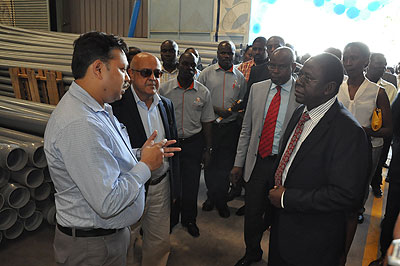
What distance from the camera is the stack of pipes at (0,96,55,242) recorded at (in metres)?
2.99

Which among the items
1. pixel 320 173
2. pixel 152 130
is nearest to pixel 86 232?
pixel 152 130

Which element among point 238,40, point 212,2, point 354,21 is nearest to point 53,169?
point 354,21

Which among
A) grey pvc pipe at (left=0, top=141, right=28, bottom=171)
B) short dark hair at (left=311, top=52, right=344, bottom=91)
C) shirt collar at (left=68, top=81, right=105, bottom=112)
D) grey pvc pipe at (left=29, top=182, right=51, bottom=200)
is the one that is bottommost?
grey pvc pipe at (left=29, top=182, right=51, bottom=200)

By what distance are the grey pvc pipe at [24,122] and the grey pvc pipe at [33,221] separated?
96 cm

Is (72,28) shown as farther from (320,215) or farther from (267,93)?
(320,215)

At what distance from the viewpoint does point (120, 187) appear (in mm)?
1400

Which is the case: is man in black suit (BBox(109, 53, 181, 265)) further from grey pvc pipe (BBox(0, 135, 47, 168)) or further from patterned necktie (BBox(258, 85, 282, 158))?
grey pvc pipe (BBox(0, 135, 47, 168))

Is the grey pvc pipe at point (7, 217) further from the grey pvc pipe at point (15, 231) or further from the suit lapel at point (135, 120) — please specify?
the suit lapel at point (135, 120)

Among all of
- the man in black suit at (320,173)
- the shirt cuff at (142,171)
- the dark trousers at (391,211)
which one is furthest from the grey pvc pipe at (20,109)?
the dark trousers at (391,211)

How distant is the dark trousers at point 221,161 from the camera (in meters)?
3.89

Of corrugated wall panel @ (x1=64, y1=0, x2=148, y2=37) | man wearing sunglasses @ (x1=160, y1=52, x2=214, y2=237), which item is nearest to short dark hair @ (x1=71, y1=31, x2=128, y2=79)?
man wearing sunglasses @ (x1=160, y1=52, x2=214, y2=237)

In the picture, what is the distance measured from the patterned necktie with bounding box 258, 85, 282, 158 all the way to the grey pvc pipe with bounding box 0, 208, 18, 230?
2.50m

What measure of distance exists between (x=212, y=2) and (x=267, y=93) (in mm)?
8619

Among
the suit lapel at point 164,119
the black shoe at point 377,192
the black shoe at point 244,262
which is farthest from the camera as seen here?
the black shoe at point 377,192
